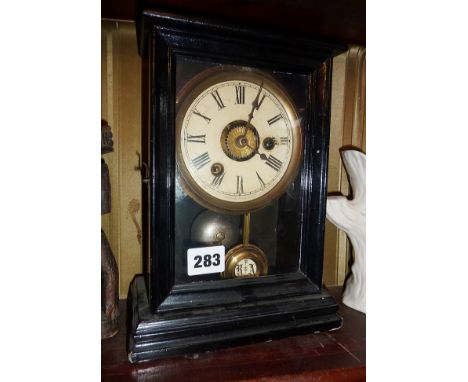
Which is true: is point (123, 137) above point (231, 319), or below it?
above

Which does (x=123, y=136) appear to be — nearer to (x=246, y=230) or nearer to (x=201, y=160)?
(x=201, y=160)

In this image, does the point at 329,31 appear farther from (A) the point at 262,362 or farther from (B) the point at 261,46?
(A) the point at 262,362

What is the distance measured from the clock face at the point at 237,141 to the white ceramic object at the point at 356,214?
0.17 meters

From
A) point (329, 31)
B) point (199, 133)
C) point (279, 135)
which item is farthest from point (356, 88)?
point (199, 133)

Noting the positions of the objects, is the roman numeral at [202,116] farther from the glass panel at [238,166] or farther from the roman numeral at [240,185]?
the roman numeral at [240,185]

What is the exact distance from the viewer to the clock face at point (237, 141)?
2.19 feet

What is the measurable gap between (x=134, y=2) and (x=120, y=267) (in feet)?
2.23

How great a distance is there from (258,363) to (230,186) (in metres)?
0.35

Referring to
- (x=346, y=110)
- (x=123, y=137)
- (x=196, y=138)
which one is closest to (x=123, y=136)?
(x=123, y=137)

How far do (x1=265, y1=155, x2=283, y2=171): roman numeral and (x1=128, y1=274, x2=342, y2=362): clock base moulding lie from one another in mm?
252

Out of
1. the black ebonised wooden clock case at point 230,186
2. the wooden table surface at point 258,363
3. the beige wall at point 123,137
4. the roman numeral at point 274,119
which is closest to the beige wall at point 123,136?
the beige wall at point 123,137

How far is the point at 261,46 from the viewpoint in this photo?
695mm

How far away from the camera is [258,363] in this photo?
0.63 m

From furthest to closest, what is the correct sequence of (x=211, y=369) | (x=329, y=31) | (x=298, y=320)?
(x=329, y=31) → (x=298, y=320) → (x=211, y=369)
